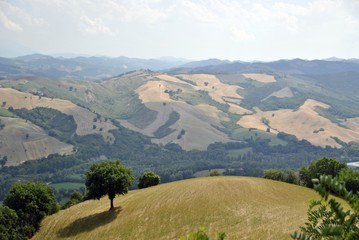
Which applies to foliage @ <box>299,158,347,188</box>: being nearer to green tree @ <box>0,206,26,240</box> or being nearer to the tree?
the tree

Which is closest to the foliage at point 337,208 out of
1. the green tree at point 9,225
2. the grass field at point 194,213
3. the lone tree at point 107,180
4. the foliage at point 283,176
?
the grass field at point 194,213

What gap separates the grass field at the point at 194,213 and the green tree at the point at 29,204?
271 cm

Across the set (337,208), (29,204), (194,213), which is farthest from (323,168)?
(337,208)

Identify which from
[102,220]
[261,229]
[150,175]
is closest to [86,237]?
[102,220]

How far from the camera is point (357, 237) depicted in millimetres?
12617

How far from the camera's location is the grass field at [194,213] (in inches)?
3250

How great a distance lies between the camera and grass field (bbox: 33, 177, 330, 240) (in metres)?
82.6

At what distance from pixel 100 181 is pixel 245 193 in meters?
41.1

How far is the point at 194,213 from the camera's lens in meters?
93.7

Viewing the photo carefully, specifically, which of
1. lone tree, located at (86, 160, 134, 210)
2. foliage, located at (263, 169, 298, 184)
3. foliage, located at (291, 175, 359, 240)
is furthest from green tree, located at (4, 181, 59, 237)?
foliage, located at (291, 175, 359, 240)

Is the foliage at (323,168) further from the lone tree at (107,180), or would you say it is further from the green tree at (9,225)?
the green tree at (9,225)

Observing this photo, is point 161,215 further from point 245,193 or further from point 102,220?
point 245,193

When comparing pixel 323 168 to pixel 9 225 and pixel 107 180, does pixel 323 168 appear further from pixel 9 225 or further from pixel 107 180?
pixel 9 225

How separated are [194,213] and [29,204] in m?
49.4
